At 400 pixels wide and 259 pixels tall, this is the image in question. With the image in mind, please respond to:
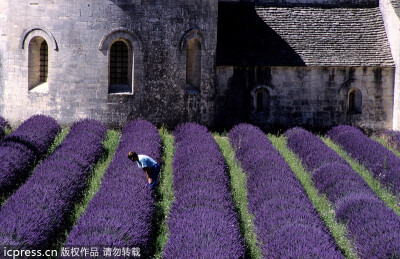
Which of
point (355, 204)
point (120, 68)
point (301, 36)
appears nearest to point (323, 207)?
point (355, 204)

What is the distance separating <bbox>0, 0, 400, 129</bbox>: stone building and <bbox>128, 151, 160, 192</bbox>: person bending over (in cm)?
597

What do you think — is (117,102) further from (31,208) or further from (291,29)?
(31,208)

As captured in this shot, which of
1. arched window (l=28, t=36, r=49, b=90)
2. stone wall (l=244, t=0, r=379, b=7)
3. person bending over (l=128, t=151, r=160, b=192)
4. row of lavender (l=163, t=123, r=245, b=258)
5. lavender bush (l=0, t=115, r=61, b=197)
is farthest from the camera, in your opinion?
stone wall (l=244, t=0, r=379, b=7)

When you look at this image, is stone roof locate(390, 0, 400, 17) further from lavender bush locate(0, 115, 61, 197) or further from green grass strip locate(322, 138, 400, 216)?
lavender bush locate(0, 115, 61, 197)

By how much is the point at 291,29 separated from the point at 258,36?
1.08m

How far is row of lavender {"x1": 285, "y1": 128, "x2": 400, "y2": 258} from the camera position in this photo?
730cm

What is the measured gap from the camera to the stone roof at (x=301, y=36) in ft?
55.6

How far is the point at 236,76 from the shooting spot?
1686 cm

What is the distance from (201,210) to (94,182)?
10.7 ft

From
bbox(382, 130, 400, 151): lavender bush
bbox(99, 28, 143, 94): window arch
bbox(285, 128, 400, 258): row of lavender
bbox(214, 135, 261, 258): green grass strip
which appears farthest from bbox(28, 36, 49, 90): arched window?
bbox(382, 130, 400, 151): lavender bush

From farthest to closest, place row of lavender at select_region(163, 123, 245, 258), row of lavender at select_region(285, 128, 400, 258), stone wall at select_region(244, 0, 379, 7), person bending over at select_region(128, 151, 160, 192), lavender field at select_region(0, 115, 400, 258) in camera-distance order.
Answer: stone wall at select_region(244, 0, 379, 7), person bending over at select_region(128, 151, 160, 192), row of lavender at select_region(285, 128, 400, 258), lavender field at select_region(0, 115, 400, 258), row of lavender at select_region(163, 123, 245, 258)

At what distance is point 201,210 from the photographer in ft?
26.5

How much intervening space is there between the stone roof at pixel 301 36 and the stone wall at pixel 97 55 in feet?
5.11

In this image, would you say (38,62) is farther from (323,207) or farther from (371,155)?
(323,207)
